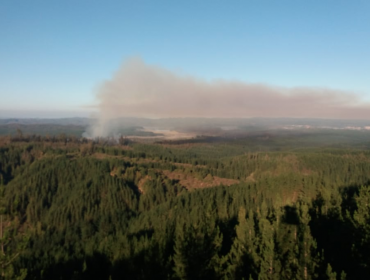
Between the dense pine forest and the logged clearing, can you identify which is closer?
the dense pine forest

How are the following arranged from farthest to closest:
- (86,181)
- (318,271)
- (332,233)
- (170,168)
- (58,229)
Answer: (170,168), (86,181), (58,229), (332,233), (318,271)

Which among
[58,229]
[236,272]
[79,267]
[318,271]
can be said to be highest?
[318,271]

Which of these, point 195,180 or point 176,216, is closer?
point 176,216

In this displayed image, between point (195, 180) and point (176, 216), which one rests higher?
point (176, 216)

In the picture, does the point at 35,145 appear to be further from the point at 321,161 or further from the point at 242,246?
the point at 242,246

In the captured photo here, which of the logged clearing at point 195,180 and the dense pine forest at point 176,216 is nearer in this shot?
the dense pine forest at point 176,216

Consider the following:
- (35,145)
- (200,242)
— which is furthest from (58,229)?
(35,145)

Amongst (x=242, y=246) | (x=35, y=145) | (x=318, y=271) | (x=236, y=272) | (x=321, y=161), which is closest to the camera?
(x=318, y=271)

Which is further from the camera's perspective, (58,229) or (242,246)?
(58,229)
